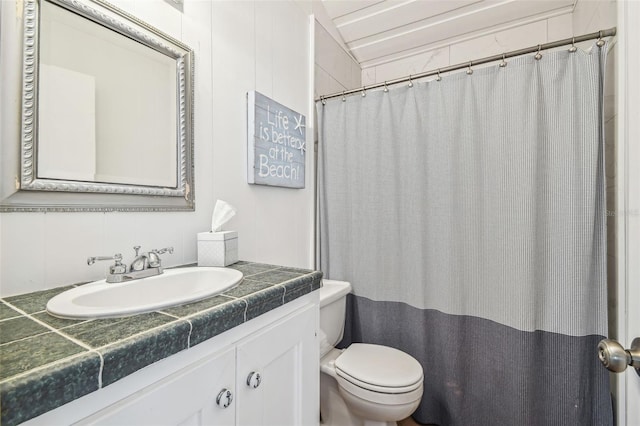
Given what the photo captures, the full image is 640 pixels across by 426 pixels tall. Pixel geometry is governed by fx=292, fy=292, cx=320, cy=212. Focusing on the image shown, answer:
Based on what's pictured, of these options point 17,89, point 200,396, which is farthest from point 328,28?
point 200,396

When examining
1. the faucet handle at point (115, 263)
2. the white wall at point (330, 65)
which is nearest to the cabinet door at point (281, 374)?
the faucet handle at point (115, 263)

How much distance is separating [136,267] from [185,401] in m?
0.47

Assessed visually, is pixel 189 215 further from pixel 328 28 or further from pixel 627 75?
Result: pixel 328 28

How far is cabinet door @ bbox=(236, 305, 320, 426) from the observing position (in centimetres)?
72

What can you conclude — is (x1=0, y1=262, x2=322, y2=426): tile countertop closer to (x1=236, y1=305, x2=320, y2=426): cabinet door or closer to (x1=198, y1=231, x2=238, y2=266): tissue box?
(x1=236, y1=305, x2=320, y2=426): cabinet door

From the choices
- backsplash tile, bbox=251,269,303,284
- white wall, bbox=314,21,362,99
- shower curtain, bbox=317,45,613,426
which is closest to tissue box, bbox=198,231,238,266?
backsplash tile, bbox=251,269,303,284

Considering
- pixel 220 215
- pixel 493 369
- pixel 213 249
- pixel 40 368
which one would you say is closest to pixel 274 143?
pixel 220 215

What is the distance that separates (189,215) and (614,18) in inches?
72.7

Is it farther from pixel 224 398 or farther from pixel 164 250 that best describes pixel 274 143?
pixel 224 398

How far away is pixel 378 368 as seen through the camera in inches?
52.9

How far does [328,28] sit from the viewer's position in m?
2.04

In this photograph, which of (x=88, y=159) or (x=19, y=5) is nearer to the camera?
(x=19, y=5)

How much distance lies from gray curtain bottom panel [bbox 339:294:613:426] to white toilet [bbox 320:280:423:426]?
0.70ft

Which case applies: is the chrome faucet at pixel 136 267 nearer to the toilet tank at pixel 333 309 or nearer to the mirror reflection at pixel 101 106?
the mirror reflection at pixel 101 106
